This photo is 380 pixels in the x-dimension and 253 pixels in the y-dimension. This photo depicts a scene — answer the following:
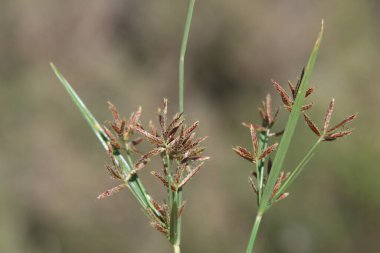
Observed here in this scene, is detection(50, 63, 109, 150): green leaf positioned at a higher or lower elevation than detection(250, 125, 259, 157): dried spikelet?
higher

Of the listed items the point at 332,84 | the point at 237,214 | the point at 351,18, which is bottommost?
the point at 237,214

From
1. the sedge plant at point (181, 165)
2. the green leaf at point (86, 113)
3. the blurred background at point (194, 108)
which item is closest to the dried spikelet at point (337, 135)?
the sedge plant at point (181, 165)

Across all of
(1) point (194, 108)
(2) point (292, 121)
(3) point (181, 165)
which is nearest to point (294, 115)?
(2) point (292, 121)

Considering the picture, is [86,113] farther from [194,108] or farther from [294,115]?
[194,108]

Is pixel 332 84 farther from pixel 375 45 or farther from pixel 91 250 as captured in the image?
pixel 91 250

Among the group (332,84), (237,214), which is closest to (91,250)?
(237,214)

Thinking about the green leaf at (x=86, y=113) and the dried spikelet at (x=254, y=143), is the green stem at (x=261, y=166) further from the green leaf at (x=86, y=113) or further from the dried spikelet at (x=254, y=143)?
the green leaf at (x=86, y=113)

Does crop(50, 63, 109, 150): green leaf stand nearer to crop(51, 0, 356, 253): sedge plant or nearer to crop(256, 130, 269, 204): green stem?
crop(51, 0, 356, 253): sedge plant

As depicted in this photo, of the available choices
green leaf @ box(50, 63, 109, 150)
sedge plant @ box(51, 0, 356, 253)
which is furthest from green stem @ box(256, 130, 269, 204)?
green leaf @ box(50, 63, 109, 150)

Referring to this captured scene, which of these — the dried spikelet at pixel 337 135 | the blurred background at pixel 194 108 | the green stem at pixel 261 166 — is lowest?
the blurred background at pixel 194 108
